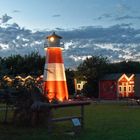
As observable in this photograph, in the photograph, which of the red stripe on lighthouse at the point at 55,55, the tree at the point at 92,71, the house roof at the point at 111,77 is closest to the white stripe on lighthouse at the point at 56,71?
the red stripe on lighthouse at the point at 55,55

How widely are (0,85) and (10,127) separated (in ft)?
8.49

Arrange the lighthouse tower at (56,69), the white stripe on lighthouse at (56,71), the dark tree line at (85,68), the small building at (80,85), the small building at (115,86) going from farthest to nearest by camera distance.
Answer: the small building at (80,85)
the small building at (115,86)
the dark tree line at (85,68)
the white stripe on lighthouse at (56,71)
the lighthouse tower at (56,69)

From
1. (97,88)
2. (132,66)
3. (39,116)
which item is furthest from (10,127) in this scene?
(132,66)

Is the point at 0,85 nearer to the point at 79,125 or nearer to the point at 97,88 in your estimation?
the point at 79,125

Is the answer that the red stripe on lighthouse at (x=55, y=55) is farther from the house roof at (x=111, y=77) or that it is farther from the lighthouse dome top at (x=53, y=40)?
the house roof at (x=111, y=77)

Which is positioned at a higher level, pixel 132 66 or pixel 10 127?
pixel 132 66

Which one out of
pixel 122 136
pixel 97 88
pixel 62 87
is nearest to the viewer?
pixel 122 136

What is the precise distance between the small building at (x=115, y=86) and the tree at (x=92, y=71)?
981mm

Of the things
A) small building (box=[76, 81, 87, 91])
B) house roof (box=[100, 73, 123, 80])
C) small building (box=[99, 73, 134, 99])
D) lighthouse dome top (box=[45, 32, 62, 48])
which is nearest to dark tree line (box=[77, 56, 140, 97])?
house roof (box=[100, 73, 123, 80])

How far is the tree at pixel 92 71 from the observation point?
82.9 meters

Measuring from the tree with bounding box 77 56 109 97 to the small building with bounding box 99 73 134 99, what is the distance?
0.98 metres

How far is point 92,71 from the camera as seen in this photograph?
8406 cm

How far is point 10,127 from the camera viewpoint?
20156 millimetres

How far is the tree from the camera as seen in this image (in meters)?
82.9
